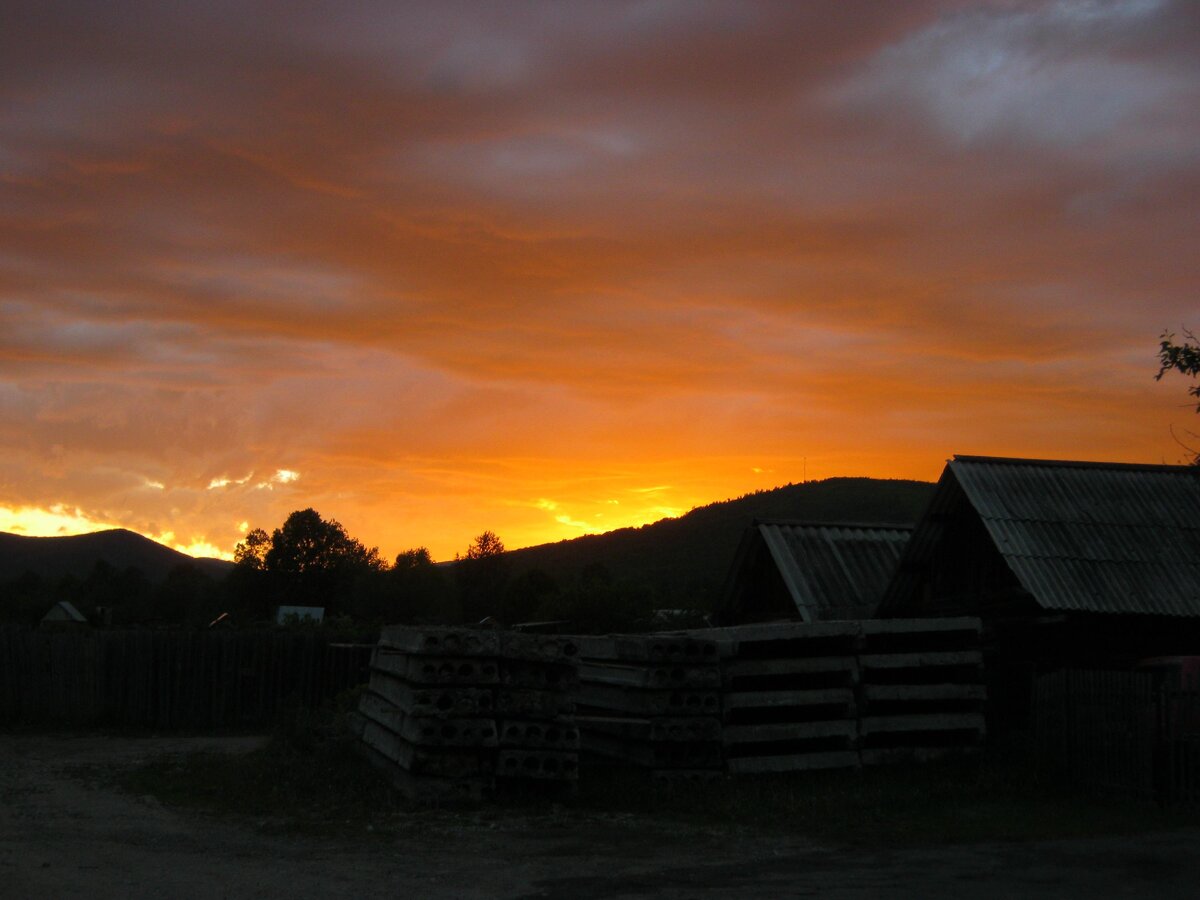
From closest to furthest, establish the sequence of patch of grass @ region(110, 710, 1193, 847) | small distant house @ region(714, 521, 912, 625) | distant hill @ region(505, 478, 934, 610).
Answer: patch of grass @ region(110, 710, 1193, 847)
small distant house @ region(714, 521, 912, 625)
distant hill @ region(505, 478, 934, 610)

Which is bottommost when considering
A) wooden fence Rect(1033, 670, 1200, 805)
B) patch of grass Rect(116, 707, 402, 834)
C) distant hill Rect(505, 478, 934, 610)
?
patch of grass Rect(116, 707, 402, 834)

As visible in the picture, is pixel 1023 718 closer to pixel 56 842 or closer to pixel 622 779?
pixel 622 779

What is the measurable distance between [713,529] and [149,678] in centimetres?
7792

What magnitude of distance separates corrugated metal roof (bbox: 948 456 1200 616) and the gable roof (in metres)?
0.02

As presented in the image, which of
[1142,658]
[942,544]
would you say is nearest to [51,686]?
[942,544]

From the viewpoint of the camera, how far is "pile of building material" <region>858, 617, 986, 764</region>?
16891mm

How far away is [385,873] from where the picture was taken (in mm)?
10344

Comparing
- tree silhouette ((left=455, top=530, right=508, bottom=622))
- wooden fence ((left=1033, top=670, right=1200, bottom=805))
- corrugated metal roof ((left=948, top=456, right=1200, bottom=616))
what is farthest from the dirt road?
tree silhouette ((left=455, top=530, right=508, bottom=622))

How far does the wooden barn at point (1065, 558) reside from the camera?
1764 cm

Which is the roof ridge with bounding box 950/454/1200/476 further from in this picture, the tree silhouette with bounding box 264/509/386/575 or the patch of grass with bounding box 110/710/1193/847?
the tree silhouette with bounding box 264/509/386/575

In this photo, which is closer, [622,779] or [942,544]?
[622,779]

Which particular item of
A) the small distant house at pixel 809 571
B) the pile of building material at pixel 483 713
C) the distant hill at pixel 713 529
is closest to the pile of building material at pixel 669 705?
the pile of building material at pixel 483 713

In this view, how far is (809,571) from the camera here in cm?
2472

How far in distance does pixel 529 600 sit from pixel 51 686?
42.1 m
